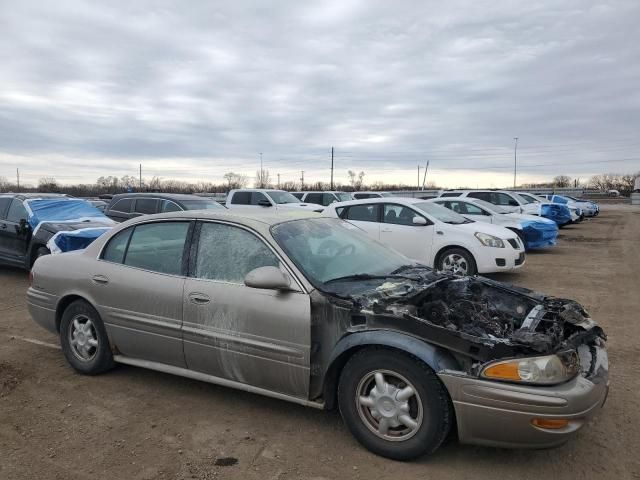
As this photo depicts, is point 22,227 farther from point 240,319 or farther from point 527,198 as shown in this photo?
point 527,198

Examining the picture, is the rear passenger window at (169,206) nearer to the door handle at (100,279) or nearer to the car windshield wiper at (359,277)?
the door handle at (100,279)

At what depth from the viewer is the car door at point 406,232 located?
379 inches

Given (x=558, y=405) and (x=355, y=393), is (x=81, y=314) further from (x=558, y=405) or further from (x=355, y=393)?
(x=558, y=405)

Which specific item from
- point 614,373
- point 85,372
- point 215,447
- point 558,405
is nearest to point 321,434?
point 215,447

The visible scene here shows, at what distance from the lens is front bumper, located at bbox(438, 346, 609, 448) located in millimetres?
2881

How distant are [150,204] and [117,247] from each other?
320 inches

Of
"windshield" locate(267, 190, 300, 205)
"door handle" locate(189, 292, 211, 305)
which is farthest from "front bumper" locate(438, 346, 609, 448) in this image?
"windshield" locate(267, 190, 300, 205)

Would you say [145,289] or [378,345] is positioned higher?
[145,289]

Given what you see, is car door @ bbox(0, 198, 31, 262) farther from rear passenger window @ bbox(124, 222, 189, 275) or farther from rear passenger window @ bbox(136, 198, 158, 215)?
rear passenger window @ bbox(124, 222, 189, 275)

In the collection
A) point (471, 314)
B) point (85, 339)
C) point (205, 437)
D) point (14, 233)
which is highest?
point (471, 314)

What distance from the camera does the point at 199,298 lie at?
154 inches

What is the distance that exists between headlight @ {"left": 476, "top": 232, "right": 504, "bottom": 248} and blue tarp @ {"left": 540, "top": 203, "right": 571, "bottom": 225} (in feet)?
38.6

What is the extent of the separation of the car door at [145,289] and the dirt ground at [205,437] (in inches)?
17.0

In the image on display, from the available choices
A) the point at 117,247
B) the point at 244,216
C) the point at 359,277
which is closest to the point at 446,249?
the point at 359,277
